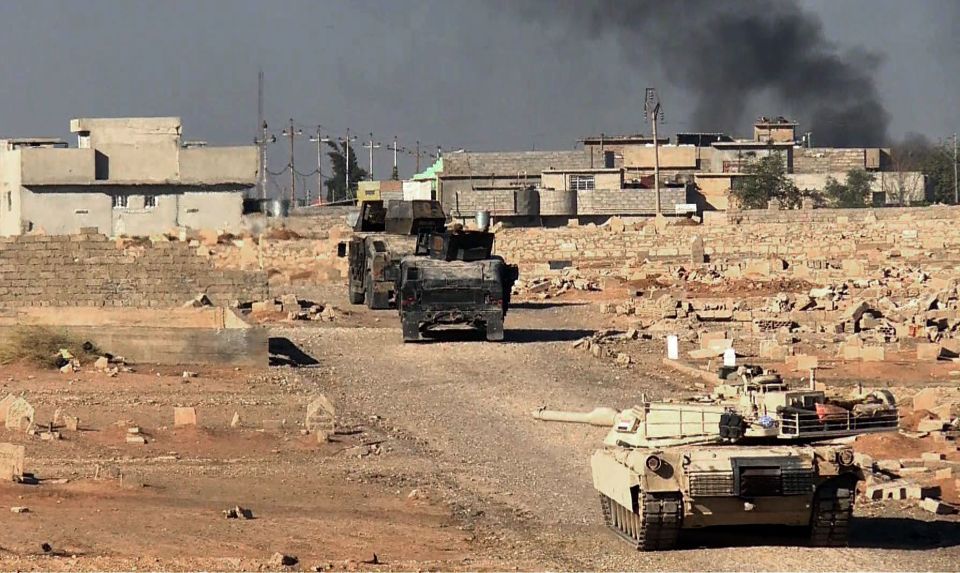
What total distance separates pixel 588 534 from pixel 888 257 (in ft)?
125

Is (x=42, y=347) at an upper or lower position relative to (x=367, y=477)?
upper

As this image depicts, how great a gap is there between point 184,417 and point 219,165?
131 ft

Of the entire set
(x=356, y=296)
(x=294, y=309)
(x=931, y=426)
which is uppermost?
(x=356, y=296)

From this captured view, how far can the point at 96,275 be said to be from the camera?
35312mm

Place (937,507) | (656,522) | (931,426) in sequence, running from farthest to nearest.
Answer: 1. (931,426)
2. (937,507)
3. (656,522)

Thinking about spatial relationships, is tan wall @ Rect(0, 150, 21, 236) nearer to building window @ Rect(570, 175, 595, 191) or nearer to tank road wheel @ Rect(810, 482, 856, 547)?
building window @ Rect(570, 175, 595, 191)

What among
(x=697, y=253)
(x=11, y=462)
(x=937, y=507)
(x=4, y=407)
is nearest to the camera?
(x=937, y=507)

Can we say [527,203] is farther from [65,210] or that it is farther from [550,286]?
[550,286]

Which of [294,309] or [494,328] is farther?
[294,309]

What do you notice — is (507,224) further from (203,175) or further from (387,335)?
(387,335)

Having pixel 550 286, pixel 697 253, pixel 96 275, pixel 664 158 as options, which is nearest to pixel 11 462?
pixel 96 275

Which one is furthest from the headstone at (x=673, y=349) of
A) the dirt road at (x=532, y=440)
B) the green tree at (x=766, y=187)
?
the green tree at (x=766, y=187)

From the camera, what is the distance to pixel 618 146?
91000 millimetres

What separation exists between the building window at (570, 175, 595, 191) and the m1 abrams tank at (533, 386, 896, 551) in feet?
210
